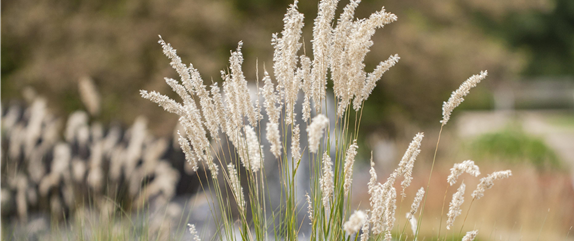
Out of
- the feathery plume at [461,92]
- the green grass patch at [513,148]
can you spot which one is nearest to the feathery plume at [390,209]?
the feathery plume at [461,92]

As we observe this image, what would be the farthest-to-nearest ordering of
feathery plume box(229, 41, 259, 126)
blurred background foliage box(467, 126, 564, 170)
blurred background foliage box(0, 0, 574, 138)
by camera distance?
blurred background foliage box(467, 126, 564, 170) → blurred background foliage box(0, 0, 574, 138) → feathery plume box(229, 41, 259, 126)

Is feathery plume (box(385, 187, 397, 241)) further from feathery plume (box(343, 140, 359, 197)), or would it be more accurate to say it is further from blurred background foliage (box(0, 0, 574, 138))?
blurred background foliage (box(0, 0, 574, 138))

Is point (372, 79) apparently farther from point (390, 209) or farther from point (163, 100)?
point (163, 100)

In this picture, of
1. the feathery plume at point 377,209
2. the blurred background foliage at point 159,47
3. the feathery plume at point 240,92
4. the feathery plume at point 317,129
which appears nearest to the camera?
the feathery plume at point 317,129

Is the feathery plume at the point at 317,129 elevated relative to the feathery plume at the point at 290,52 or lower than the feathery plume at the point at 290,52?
lower

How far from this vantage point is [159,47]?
23.5ft

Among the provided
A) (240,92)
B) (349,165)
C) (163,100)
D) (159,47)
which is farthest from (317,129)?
(159,47)

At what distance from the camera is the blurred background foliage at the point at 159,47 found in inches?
253

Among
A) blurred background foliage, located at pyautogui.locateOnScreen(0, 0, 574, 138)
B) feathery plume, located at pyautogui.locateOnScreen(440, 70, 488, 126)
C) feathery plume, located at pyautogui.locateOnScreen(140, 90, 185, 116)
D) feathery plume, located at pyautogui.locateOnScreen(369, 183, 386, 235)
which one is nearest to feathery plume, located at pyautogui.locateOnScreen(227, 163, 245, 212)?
feathery plume, located at pyautogui.locateOnScreen(140, 90, 185, 116)

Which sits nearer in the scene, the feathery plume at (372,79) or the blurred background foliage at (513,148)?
the feathery plume at (372,79)

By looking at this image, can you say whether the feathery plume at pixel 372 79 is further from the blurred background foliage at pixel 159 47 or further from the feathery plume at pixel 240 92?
the blurred background foliage at pixel 159 47

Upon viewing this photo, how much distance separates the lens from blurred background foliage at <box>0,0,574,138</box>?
21.1ft

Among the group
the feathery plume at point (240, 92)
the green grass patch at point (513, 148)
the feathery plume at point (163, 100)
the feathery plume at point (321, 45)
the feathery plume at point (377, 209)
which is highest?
the green grass patch at point (513, 148)

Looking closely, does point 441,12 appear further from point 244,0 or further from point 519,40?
point 519,40
